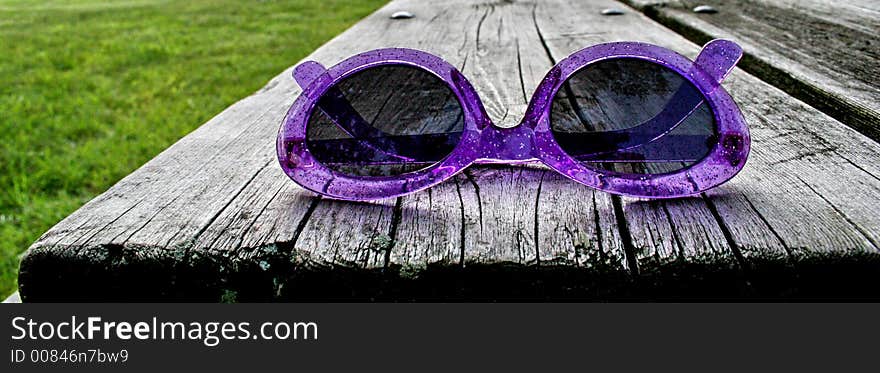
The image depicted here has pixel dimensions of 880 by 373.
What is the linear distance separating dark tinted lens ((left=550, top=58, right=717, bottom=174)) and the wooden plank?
0.39m

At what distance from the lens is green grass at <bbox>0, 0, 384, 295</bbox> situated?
11.3ft

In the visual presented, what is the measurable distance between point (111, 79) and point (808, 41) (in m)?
5.20

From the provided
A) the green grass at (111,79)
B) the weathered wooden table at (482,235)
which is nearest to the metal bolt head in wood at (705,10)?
the weathered wooden table at (482,235)

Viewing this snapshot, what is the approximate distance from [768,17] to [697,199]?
1461 millimetres

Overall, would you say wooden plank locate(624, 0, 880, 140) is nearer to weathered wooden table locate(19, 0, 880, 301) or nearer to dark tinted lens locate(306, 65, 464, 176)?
weathered wooden table locate(19, 0, 880, 301)

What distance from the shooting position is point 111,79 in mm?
5562

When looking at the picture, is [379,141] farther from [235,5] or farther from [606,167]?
[235,5]

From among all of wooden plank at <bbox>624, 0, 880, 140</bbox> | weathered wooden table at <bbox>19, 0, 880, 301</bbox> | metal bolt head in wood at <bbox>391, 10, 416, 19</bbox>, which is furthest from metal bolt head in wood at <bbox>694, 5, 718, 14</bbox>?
weathered wooden table at <bbox>19, 0, 880, 301</bbox>

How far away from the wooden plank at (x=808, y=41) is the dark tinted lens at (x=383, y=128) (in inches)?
28.2

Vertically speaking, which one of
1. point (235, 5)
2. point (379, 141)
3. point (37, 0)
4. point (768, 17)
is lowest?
point (379, 141)

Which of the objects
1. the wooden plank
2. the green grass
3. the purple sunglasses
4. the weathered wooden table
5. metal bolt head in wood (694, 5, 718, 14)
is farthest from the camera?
the green grass

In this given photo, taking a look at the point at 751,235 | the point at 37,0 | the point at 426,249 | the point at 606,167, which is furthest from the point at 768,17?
the point at 37,0

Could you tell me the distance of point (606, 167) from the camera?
1044 millimetres

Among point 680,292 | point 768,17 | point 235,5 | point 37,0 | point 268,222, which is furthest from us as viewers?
point 37,0
